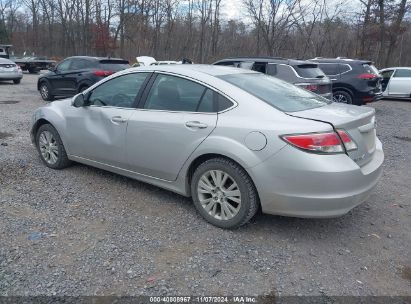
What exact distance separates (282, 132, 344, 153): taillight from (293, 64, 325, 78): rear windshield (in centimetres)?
631

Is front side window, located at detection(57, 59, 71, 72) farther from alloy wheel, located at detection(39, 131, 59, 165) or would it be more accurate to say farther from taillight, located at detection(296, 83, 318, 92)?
alloy wheel, located at detection(39, 131, 59, 165)

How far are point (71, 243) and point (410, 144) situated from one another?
726 cm

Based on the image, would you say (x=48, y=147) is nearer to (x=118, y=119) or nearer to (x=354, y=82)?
(x=118, y=119)

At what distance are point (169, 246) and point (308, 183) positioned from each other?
1.34 m

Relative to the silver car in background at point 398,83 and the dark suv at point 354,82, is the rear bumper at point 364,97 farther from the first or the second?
the silver car in background at point 398,83

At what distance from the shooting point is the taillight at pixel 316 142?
10.5ft

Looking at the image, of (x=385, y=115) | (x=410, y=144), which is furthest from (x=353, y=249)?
(x=385, y=115)

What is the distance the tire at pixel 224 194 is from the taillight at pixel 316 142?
0.56 metres

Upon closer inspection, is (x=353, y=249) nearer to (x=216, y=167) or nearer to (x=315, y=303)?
(x=315, y=303)

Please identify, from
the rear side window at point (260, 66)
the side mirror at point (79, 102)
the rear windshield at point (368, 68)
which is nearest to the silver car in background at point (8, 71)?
the rear side window at point (260, 66)

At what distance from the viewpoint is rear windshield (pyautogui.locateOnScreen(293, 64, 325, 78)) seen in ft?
30.3

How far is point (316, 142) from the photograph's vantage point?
3201 mm

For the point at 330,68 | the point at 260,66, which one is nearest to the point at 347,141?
the point at 260,66

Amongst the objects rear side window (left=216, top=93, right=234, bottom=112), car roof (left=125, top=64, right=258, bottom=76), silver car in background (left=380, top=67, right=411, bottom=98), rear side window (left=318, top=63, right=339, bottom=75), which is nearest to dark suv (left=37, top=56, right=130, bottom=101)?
rear side window (left=318, top=63, right=339, bottom=75)
